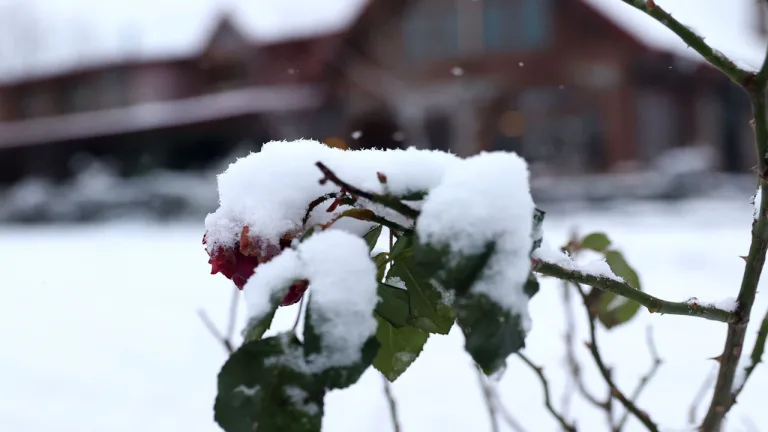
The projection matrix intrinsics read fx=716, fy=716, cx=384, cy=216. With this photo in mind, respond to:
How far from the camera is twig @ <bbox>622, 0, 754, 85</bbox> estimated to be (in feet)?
1.65

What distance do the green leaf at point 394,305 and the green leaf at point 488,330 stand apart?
8cm

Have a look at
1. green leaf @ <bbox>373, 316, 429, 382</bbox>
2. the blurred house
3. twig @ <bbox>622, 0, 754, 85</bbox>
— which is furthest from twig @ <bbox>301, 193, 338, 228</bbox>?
the blurred house

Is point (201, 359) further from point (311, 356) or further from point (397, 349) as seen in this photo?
point (311, 356)

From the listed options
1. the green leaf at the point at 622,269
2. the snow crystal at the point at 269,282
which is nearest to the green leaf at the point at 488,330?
the snow crystal at the point at 269,282

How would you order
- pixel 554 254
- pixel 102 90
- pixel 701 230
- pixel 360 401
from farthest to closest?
pixel 102 90 < pixel 701 230 < pixel 360 401 < pixel 554 254

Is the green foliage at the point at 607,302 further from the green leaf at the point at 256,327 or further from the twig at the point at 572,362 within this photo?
the green leaf at the point at 256,327

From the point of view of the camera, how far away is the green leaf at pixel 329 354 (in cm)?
41

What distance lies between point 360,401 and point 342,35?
12.1 metres

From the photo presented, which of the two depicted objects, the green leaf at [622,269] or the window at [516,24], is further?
the window at [516,24]

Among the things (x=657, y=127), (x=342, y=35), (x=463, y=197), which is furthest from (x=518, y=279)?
(x=657, y=127)

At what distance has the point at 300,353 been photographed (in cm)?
44

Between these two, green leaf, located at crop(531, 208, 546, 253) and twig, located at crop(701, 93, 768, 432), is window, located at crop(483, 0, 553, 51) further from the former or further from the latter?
green leaf, located at crop(531, 208, 546, 253)

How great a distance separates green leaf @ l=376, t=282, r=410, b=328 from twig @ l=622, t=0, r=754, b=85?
273 millimetres

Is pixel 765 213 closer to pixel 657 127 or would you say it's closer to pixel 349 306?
pixel 349 306
